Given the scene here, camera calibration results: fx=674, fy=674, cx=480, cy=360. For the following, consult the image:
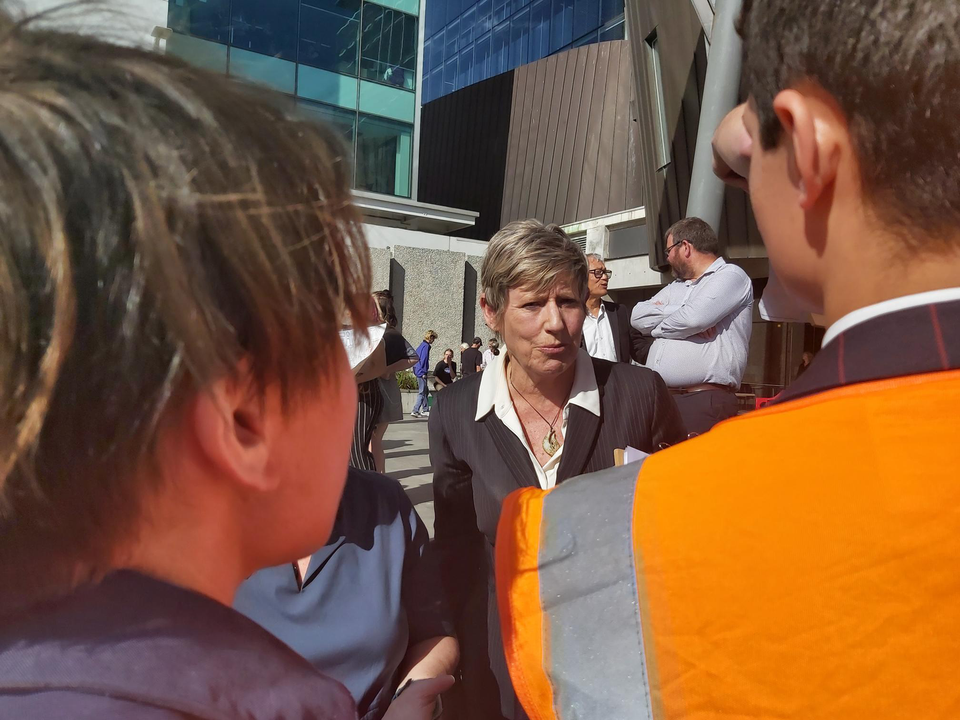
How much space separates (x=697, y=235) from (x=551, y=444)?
169 cm

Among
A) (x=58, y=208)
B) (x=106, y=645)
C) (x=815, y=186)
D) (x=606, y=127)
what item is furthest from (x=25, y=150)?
(x=606, y=127)

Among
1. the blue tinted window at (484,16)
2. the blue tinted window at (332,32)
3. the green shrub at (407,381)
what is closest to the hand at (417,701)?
the green shrub at (407,381)

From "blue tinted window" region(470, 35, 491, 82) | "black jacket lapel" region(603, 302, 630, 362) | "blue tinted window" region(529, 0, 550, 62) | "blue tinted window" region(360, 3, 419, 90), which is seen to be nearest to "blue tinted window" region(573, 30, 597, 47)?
"blue tinted window" region(529, 0, 550, 62)

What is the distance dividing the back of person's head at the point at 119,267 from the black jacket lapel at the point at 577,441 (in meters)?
1.64

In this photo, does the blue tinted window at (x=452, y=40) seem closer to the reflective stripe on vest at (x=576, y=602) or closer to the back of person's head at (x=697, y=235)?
the back of person's head at (x=697, y=235)

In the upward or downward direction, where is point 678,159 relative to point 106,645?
upward

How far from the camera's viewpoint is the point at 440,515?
2410 mm

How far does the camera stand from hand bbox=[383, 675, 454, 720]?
109 centimetres

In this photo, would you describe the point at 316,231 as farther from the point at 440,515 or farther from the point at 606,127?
the point at 606,127

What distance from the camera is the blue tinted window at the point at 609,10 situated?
22.0 meters

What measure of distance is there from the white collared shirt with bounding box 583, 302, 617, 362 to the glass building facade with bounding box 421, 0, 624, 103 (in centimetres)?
2012

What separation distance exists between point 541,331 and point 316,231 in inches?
70.8

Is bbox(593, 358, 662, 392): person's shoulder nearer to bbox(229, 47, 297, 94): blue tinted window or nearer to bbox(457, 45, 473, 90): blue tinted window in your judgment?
bbox(229, 47, 297, 94): blue tinted window

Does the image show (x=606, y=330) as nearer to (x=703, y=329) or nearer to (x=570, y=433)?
(x=703, y=329)
